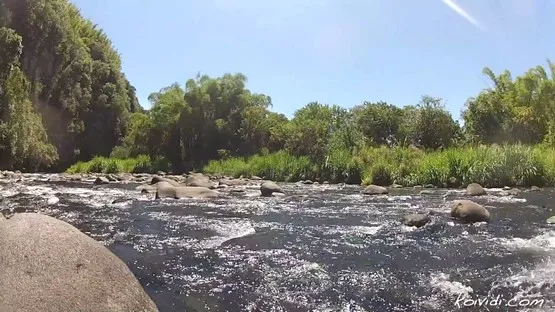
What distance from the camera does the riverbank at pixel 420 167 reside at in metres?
22.8

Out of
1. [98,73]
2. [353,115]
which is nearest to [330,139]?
[353,115]

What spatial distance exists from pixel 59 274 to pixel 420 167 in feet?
76.7

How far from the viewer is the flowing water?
568 cm

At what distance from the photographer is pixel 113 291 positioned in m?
4.70

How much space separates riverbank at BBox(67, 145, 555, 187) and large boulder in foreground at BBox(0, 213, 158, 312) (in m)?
21.6

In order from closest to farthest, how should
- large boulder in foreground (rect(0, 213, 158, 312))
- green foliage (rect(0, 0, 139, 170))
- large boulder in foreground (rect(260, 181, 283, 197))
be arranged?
large boulder in foreground (rect(0, 213, 158, 312)) → large boulder in foreground (rect(260, 181, 283, 197)) → green foliage (rect(0, 0, 139, 170))

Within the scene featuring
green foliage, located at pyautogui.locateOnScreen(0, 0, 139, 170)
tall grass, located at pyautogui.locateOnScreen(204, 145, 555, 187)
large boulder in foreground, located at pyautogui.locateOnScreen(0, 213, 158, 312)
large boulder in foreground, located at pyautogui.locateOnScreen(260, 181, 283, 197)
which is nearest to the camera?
large boulder in foreground, located at pyautogui.locateOnScreen(0, 213, 158, 312)

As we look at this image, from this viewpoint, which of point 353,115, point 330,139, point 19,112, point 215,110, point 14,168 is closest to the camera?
point 19,112

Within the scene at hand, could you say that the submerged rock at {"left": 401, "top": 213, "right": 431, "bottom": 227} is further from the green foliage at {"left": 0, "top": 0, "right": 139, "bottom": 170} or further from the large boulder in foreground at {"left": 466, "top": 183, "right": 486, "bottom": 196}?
the green foliage at {"left": 0, "top": 0, "right": 139, "bottom": 170}

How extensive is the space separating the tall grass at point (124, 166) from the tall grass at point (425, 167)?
12.1 metres

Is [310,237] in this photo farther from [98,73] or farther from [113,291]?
[98,73]

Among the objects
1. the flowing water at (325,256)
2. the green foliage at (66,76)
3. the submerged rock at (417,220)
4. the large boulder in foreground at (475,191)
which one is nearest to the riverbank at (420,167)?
the large boulder in foreground at (475,191)

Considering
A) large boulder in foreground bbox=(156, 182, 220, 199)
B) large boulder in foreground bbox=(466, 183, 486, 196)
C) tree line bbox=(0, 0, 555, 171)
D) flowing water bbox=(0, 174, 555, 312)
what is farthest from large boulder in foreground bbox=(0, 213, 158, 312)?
tree line bbox=(0, 0, 555, 171)

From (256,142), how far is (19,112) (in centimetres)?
1939
